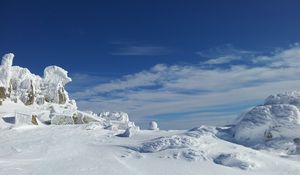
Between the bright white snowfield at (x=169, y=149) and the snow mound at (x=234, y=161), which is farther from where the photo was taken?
the snow mound at (x=234, y=161)

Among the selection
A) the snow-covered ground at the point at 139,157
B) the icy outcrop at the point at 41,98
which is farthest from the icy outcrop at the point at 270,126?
the icy outcrop at the point at 41,98

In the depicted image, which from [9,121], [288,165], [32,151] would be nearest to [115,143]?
[32,151]

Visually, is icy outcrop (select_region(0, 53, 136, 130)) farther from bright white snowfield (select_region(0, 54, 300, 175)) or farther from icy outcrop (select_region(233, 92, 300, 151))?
icy outcrop (select_region(233, 92, 300, 151))

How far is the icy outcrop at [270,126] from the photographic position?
21.8 m

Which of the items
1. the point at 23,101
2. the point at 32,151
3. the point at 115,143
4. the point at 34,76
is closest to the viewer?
the point at 32,151

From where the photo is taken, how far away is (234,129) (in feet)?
77.9

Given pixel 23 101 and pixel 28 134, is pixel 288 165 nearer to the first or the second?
pixel 28 134

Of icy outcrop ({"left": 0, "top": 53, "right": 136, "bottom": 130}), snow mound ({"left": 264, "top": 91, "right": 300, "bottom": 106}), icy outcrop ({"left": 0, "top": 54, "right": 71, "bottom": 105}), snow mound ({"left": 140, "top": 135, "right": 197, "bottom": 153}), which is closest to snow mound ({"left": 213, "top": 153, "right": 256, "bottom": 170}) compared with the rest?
snow mound ({"left": 140, "top": 135, "right": 197, "bottom": 153})

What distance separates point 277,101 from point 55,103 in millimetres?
32080

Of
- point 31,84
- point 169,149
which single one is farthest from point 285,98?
point 31,84

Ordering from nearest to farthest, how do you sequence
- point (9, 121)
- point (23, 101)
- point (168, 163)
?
point (168, 163) < point (9, 121) < point (23, 101)

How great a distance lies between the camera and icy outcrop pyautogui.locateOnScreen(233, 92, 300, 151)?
21.8 metres

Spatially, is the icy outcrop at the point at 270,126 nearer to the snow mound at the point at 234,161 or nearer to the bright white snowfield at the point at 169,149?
the bright white snowfield at the point at 169,149

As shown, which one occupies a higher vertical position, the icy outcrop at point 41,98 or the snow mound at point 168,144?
the icy outcrop at point 41,98
